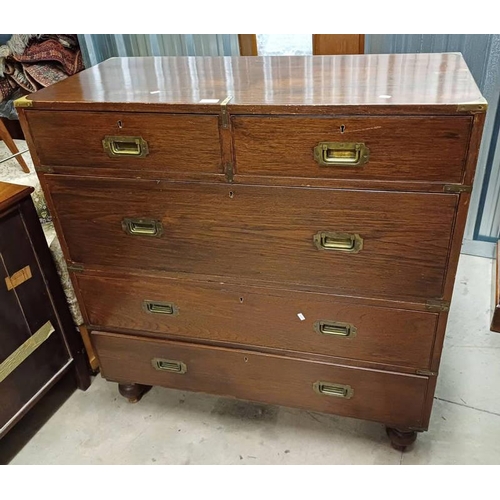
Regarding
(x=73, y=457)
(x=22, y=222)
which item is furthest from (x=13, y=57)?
(x=73, y=457)

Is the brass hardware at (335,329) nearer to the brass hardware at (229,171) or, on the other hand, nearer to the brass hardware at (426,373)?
the brass hardware at (426,373)

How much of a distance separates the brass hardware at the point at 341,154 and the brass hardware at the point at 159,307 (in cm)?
57

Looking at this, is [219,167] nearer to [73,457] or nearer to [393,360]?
[393,360]

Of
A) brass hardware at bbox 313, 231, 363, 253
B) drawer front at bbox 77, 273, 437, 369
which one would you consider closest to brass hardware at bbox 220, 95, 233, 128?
brass hardware at bbox 313, 231, 363, 253

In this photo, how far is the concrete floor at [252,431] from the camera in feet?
4.60

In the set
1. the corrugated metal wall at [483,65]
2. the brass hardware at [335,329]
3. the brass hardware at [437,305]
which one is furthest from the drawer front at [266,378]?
the corrugated metal wall at [483,65]

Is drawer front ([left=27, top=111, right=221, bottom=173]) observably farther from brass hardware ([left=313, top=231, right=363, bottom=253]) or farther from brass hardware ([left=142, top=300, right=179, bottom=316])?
brass hardware ([left=142, top=300, right=179, bottom=316])

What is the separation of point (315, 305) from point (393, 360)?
229mm

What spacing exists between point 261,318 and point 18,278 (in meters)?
0.64

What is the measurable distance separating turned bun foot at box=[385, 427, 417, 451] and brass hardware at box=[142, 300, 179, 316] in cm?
66

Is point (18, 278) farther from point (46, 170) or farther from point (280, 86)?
point (280, 86)

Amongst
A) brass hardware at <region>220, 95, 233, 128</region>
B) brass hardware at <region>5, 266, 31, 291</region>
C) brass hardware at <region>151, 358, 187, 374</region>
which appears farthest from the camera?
brass hardware at <region>151, 358, 187, 374</region>

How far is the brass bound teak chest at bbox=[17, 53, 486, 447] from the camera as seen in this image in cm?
98

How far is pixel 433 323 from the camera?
114cm
